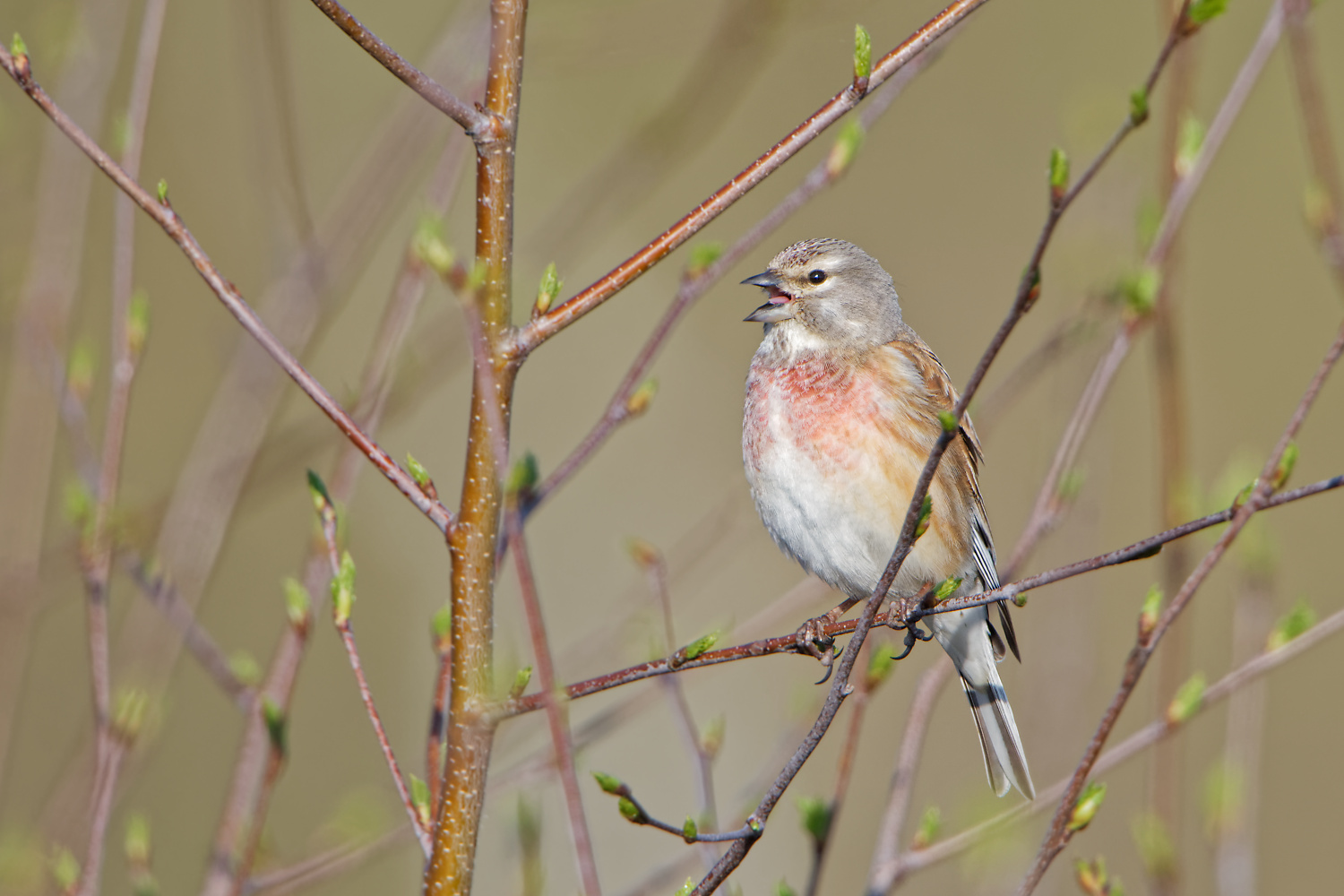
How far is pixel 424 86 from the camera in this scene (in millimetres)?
A: 2270

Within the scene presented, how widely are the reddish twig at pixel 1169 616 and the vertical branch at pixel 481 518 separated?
105cm

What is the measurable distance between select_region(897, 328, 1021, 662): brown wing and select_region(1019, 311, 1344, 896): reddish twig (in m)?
1.74

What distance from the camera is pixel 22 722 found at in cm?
684

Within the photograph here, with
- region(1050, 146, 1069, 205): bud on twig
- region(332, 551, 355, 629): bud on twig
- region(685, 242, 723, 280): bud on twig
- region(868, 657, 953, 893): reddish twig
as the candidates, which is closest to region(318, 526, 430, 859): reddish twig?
region(332, 551, 355, 629): bud on twig

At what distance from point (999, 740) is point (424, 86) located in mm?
2828

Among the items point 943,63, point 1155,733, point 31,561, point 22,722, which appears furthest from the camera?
point 943,63

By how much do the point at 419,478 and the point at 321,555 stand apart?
0.74 metres

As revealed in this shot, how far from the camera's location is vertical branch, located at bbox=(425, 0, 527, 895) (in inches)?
90.3

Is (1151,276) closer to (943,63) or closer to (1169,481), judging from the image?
(1169,481)

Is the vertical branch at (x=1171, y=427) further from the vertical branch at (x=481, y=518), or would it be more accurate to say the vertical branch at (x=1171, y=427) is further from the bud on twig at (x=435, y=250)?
the bud on twig at (x=435, y=250)

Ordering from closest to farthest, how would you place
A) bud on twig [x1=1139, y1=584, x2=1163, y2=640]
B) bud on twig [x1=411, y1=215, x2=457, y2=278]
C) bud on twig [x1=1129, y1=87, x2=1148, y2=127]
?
1. bud on twig [x1=411, y1=215, x2=457, y2=278]
2. bud on twig [x1=1129, y1=87, x2=1148, y2=127]
3. bud on twig [x1=1139, y1=584, x2=1163, y2=640]

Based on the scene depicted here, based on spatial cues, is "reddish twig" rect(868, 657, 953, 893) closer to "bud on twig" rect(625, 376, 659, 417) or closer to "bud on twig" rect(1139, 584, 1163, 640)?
"bud on twig" rect(1139, 584, 1163, 640)

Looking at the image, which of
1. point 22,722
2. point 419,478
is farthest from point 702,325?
point 419,478

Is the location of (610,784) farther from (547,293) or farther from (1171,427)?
(1171,427)
